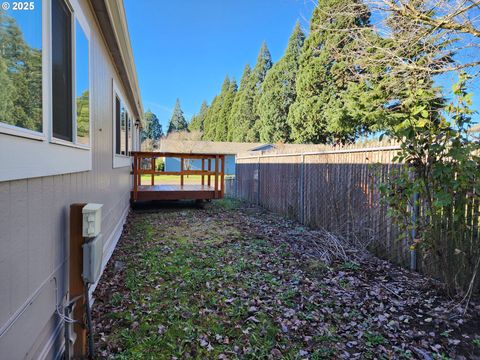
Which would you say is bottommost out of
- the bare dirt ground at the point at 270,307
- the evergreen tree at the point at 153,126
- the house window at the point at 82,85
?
the bare dirt ground at the point at 270,307

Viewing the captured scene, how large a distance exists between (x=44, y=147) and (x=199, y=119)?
183ft

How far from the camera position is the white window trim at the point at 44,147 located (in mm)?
1430

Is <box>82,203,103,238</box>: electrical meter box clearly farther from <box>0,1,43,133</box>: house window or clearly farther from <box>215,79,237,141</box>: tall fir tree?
<box>215,79,237,141</box>: tall fir tree

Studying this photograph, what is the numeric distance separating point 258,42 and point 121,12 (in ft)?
112

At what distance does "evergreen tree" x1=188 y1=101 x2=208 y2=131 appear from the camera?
180 ft

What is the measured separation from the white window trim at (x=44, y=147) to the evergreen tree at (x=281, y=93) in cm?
2372

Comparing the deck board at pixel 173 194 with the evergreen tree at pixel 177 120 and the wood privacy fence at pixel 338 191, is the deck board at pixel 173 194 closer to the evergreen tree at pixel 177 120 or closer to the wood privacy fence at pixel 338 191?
the wood privacy fence at pixel 338 191

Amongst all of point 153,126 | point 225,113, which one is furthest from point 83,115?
point 153,126

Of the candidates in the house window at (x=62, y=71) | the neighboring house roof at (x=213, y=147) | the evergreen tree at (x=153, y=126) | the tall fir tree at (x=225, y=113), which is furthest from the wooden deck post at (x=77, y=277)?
the evergreen tree at (x=153, y=126)

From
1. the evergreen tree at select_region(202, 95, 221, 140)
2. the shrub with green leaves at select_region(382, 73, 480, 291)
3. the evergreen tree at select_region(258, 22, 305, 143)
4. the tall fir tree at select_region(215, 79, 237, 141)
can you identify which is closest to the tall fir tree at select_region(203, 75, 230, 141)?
the evergreen tree at select_region(202, 95, 221, 140)

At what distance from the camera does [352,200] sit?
569cm

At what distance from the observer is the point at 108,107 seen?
4715mm

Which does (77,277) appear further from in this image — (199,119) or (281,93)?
(199,119)

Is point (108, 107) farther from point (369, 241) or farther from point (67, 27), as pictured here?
point (369, 241)
